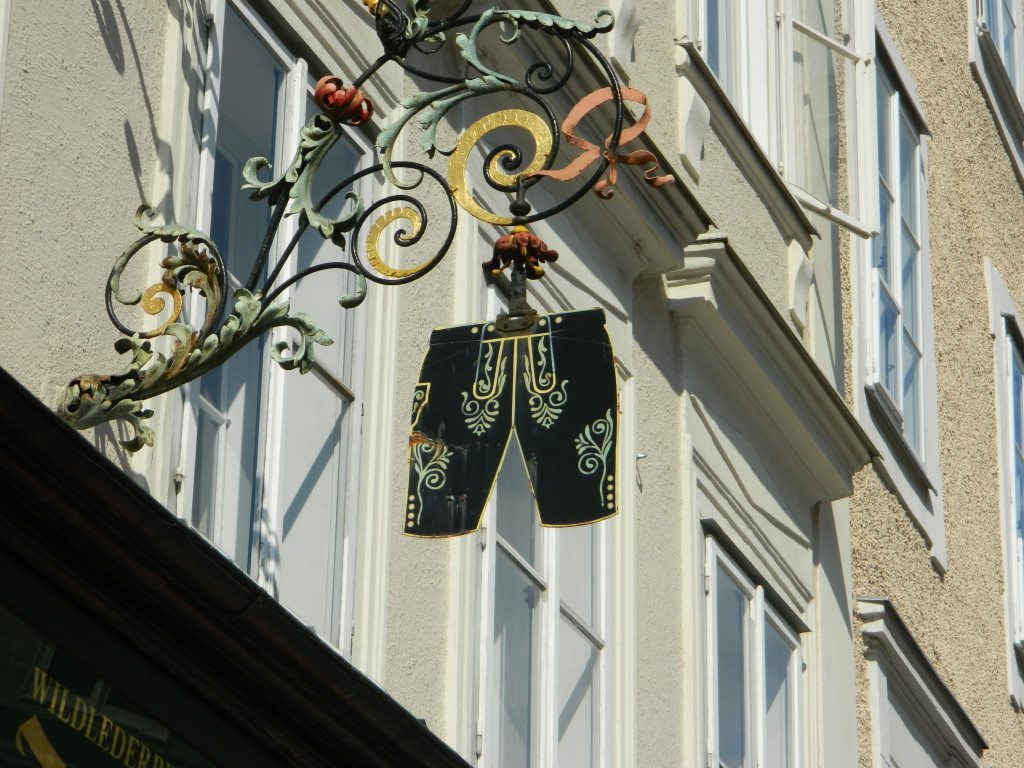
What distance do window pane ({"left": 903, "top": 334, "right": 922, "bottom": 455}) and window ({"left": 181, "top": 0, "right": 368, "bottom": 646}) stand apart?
6.60 meters

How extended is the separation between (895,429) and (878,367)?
38 cm

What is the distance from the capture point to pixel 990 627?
46.4 ft

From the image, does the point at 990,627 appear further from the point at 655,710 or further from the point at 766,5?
the point at 655,710

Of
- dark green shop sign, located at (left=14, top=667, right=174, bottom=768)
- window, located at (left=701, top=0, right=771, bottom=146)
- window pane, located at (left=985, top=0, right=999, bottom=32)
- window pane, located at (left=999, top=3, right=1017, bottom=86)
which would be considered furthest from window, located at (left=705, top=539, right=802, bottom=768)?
window pane, located at (left=999, top=3, right=1017, bottom=86)

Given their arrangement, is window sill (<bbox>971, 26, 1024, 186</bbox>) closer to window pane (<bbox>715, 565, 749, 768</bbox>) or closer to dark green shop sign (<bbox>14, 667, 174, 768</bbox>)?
window pane (<bbox>715, 565, 749, 768</bbox>)

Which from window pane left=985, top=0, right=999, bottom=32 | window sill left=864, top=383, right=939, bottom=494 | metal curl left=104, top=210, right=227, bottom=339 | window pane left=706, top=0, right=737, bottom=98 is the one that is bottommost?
metal curl left=104, top=210, right=227, bottom=339

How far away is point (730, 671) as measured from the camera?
10008 millimetres

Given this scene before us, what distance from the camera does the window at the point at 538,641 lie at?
7809 millimetres

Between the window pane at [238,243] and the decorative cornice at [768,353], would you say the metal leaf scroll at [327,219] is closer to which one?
the window pane at [238,243]

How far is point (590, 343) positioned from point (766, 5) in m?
6.03

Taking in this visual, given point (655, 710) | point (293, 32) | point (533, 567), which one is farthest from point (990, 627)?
point (293, 32)

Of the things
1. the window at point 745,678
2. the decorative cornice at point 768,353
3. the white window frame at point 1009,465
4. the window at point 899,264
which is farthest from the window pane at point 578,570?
the white window frame at point 1009,465

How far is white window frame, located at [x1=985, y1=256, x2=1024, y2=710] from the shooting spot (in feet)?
47.6

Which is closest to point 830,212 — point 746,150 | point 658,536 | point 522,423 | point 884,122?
point 746,150
